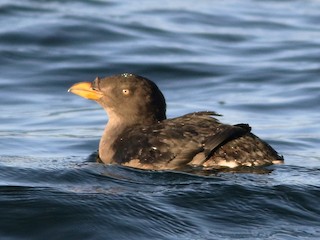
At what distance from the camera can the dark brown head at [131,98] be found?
10.0 meters

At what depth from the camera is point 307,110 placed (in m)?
14.2

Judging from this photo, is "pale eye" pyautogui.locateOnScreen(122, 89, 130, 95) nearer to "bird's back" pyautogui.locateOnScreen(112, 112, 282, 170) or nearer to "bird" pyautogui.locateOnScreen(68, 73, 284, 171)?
"bird" pyautogui.locateOnScreen(68, 73, 284, 171)

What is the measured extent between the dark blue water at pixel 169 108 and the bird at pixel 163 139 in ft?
0.50

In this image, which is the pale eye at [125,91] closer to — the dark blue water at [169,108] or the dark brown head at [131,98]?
the dark brown head at [131,98]

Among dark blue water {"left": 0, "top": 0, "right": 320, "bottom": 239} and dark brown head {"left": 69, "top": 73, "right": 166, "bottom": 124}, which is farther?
dark brown head {"left": 69, "top": 73, "right": 166, "bottom": 124}

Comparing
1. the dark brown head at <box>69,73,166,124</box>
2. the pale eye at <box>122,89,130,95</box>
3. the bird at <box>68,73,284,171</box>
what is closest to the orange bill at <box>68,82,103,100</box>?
the dark brown head at <box>69,73,166,124</box>

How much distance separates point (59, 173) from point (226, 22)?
12655 millimetres

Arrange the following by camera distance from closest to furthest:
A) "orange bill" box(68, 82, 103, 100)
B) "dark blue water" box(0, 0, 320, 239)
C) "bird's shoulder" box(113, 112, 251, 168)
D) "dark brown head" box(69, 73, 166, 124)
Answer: "dark blue water" box(0, 0, 320, 239)
"bird's shoulder" box(113, 112, 251, 168)
"dark brown head" box(69, 73, 166, 124)
"orange bill" box(68, 82, 103, 100)

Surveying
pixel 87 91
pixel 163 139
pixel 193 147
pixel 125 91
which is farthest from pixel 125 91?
pixel 193 147

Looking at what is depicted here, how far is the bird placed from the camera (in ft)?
30.5

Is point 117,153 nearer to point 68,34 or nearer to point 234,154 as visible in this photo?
point 234,154

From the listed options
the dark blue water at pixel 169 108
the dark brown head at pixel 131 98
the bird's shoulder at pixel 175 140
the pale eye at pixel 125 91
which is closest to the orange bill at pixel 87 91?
the dark brown head at pixel 131 98

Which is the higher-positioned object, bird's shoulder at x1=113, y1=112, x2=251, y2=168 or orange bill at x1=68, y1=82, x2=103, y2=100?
orange bill at x1=68, y1=82, x2=103, y2=100

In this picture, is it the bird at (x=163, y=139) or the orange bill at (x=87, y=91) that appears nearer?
the bird at (x=163, y=139)
